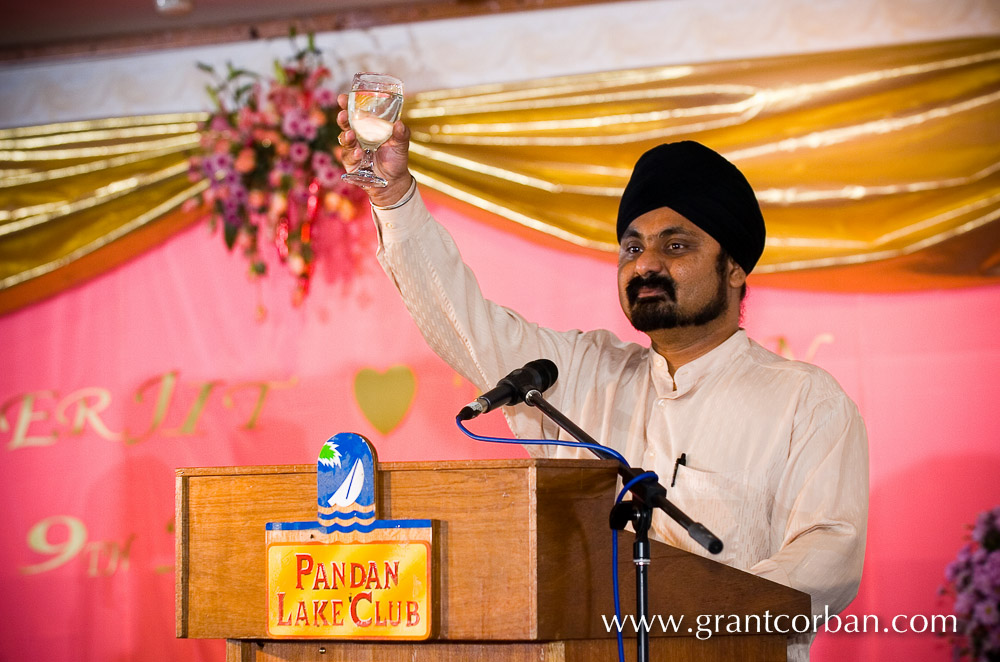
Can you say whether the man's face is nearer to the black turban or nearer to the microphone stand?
the black turban

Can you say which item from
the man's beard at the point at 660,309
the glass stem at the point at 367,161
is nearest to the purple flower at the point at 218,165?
the man's beard at the point at 660,309

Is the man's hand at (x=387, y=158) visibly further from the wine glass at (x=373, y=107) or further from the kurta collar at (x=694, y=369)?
the kurta collar at (x=694, y=369)

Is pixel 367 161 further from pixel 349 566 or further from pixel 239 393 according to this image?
pixel 239 393

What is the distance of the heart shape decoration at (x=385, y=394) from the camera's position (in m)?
3.86

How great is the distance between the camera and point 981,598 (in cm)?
286

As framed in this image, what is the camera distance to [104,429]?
4.13 meters

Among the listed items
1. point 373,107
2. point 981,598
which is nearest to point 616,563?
point 373,107

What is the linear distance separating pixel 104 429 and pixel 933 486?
2.94m

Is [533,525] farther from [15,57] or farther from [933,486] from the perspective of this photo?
[15,57]

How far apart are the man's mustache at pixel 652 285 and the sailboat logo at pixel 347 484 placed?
1044 mm

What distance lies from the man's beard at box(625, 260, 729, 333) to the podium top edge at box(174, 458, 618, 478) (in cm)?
85

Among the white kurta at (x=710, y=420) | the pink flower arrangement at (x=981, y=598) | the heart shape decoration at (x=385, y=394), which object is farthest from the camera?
the heart shape decoration at (x=385, y=394)

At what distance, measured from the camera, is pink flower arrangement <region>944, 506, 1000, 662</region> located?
2.78 m

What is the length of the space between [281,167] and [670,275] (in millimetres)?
1915
